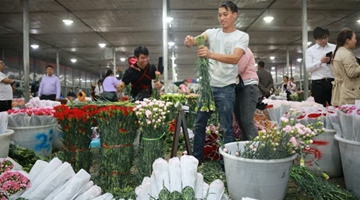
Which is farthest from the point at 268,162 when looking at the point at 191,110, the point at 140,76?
the point at 191,110

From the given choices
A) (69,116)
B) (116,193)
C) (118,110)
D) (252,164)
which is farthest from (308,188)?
(69,116)

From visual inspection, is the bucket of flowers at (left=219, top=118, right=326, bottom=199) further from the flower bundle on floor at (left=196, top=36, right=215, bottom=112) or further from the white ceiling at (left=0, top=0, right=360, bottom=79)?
the white ceiling at (left=0, top=0, right=360, bottom=79)

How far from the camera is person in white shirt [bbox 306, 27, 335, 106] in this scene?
3.36m

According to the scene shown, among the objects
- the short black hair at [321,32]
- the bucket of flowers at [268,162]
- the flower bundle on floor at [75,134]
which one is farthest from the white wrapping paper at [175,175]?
the short black hair at [321,32]

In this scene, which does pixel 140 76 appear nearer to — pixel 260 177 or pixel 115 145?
pixel 115 145

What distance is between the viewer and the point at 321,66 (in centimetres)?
339

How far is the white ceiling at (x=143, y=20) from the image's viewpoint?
6.95 metres

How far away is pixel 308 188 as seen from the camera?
78.5 inches

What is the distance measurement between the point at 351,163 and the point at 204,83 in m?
1.26

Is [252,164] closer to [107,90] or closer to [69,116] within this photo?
[69,116]

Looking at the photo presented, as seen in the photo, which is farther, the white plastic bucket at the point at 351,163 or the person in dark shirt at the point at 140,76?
the person in dark shirt at the point at 140,76

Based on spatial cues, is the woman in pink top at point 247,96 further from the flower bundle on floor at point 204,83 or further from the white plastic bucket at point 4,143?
the white plastic bucket at point 4,143

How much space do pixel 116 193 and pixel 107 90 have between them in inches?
178

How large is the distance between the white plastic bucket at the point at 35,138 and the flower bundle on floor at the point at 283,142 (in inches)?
94.0
